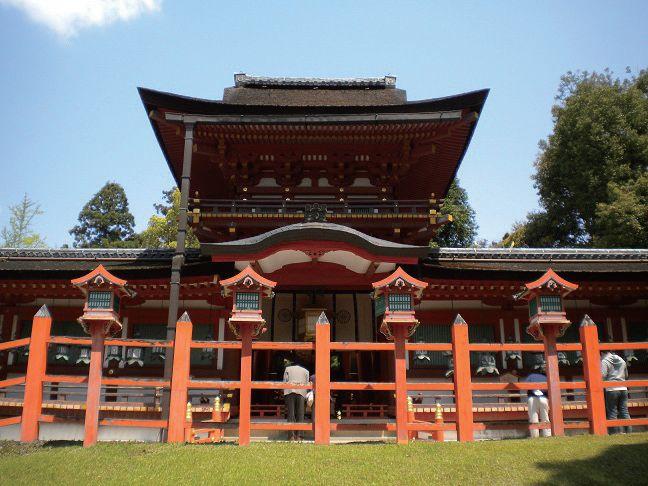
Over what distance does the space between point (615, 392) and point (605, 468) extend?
3.67m

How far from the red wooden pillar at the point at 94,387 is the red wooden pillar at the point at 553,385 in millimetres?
7798

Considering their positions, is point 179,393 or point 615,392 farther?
point 615,392

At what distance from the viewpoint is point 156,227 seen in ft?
131

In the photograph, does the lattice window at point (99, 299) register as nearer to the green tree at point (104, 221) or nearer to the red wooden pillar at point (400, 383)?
the red wooden pillar at point (400, 383)

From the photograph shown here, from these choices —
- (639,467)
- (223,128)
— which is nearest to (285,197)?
(223,128)

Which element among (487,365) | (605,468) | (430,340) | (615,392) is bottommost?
(605,468)

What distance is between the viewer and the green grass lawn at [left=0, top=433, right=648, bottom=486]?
7.69 meters

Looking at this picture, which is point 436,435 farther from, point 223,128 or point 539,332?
point 223,128

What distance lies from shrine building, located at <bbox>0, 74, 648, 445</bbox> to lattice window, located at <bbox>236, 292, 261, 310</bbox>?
2420 mm

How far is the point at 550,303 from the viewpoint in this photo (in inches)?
421

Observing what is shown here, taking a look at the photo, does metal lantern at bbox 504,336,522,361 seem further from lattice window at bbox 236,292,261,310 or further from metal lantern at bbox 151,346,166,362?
metal lantern at bbox 151,346,166,362

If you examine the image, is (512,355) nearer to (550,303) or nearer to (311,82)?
(550,303)

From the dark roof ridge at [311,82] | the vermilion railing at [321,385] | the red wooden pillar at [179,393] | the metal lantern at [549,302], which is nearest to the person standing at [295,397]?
the vermilion railing at [321,385]

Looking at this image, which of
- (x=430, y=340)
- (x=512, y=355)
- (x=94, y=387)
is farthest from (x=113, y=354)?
(x=512, y=355)
